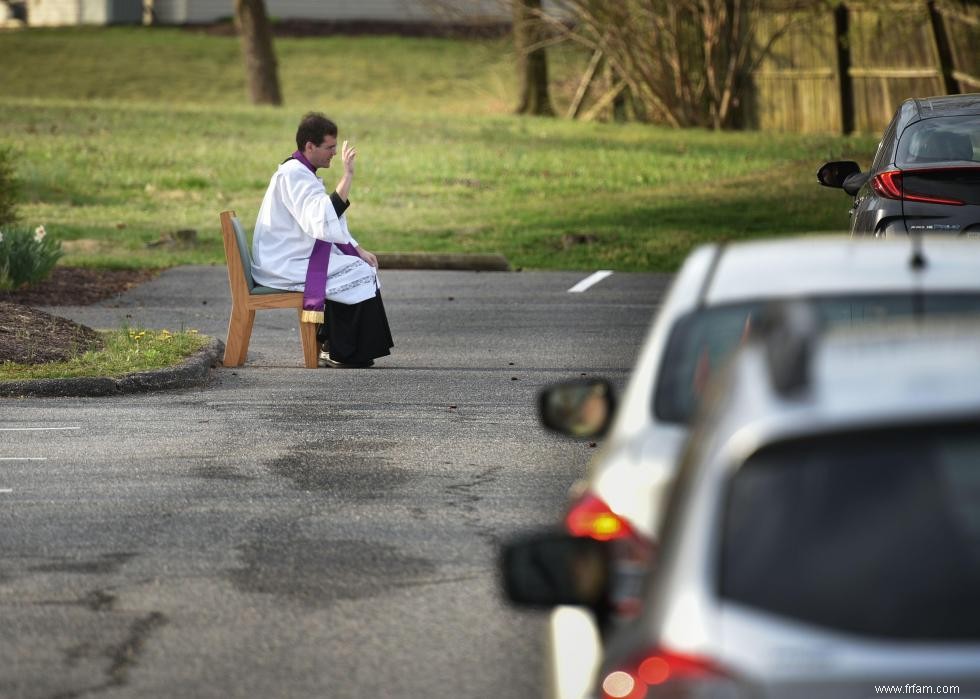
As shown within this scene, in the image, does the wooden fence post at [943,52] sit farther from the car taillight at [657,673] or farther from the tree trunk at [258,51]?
the car taillight at [657,673]

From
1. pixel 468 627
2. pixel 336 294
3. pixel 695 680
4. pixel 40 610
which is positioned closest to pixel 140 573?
pixel 40 610

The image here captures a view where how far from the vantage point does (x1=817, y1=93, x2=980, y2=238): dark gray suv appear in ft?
39.5

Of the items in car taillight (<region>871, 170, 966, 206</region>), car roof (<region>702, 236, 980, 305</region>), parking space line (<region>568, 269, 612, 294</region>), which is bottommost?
parking space line (<region>568, 269, 612, 294</region>)

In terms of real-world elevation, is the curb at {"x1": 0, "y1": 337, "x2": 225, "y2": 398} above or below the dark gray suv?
below

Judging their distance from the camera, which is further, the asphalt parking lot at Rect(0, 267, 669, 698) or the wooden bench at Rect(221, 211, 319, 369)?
the wooden bench at Rect(221, 211, 319, 369)

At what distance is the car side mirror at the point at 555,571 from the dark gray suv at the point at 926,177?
8.63 m

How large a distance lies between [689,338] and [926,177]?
8020 millimetres

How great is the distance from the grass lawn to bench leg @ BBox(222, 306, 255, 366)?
8.50 metres

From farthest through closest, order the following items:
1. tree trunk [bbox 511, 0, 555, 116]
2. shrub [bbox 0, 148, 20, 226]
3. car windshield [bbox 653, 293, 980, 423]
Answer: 1. tree trunk [bbox 511, 0, 555, 116]
2. shrub [bbox 0, 148, 20, 226]
3. car windshield [bbox 653, 293, 980, 423]

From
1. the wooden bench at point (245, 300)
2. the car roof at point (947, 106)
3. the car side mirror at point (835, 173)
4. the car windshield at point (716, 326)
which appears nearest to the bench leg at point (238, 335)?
the wooden bench at point (245, 300)

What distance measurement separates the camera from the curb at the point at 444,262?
21.3 meters

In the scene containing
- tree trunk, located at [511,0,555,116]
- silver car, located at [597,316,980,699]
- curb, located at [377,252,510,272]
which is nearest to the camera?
silver car, located at [597,316,980,699]

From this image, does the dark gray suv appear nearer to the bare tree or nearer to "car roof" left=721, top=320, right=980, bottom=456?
"car roof" left=721, top=320, right=980, bottom=456

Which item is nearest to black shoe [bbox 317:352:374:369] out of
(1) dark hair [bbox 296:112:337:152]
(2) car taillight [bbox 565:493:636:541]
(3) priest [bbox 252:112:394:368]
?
(3) priest [bbox 252:112:394:368]
